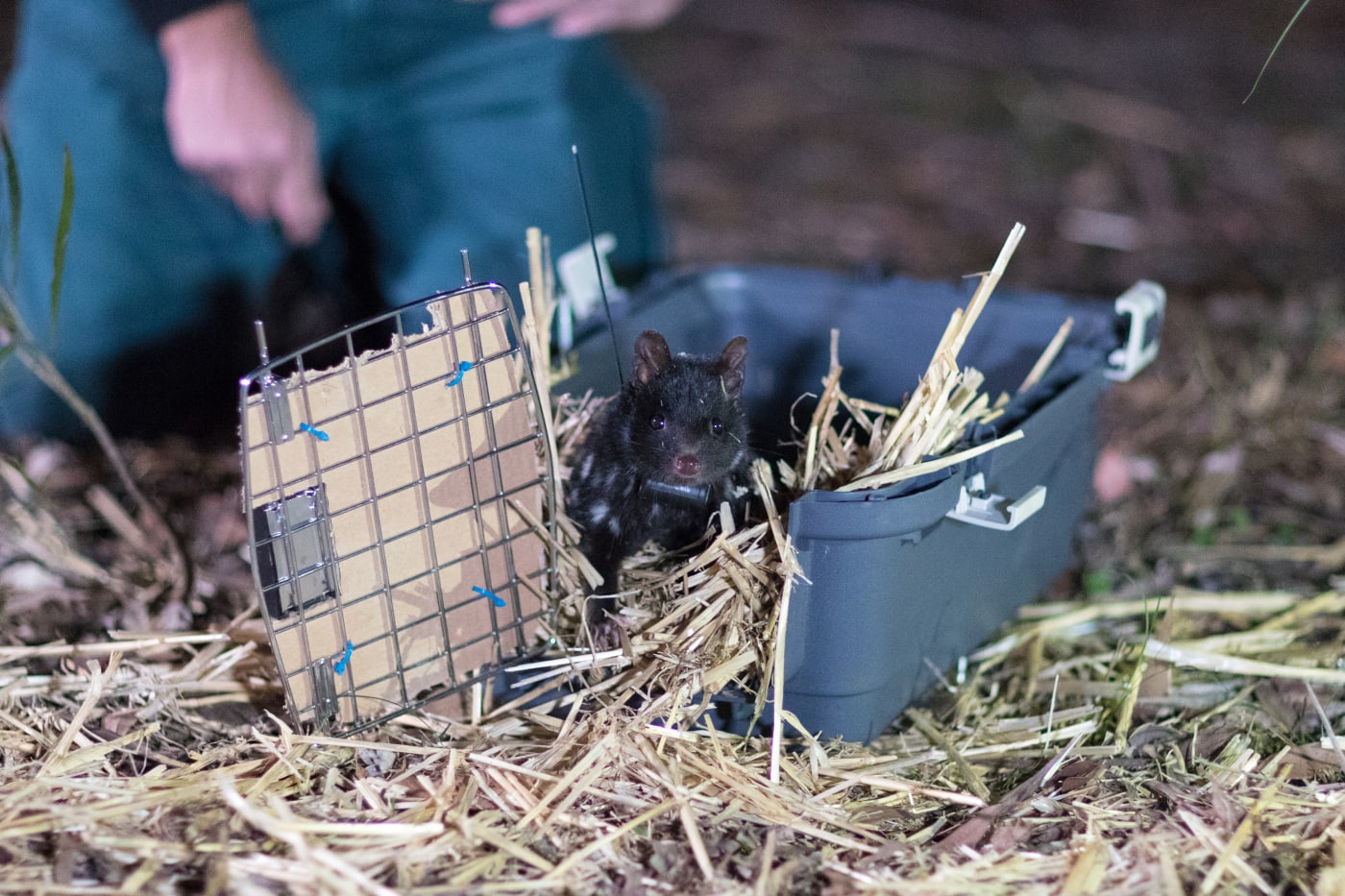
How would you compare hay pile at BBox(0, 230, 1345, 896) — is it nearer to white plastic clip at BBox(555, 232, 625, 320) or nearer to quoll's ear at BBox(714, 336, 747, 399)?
quoll's ear at BBox(714, 336, 747, 399)

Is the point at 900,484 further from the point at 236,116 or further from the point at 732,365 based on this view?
the point at 236,116

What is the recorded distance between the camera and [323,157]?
4.31 meters

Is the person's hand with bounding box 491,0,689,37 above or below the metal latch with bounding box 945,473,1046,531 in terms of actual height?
above

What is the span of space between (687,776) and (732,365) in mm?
974

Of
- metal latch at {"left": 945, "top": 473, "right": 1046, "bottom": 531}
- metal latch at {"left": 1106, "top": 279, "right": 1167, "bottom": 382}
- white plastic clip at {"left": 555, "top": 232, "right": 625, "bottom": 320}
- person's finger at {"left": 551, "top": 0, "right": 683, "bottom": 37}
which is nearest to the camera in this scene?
metal latch at {"left": 945, "top": 473, "right": 1046, "bottom": 531}

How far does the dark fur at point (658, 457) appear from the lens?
2.76 metres

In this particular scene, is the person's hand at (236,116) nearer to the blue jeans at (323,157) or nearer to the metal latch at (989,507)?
the blue jeans at (323,157)

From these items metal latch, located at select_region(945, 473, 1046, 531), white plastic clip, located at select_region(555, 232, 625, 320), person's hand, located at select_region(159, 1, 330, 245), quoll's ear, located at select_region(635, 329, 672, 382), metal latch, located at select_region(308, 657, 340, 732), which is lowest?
metal latch, located at select_region(308, 657, 340, 732)

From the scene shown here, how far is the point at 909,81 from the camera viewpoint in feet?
29.2

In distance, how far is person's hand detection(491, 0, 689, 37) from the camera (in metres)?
4.30

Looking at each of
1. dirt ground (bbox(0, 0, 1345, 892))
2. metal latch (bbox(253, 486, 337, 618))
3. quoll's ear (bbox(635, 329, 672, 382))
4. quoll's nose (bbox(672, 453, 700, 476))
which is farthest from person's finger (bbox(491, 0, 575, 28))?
metal latch (bbox(253, 486, 337, 618))

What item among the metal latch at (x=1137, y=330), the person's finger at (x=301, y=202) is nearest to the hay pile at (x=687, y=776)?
the metal latch at (x=1137, y=330)

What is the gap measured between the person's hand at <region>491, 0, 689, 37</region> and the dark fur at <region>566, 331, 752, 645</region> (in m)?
1.96

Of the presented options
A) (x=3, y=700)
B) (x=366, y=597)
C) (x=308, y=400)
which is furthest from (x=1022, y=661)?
(x=3, y=700)
